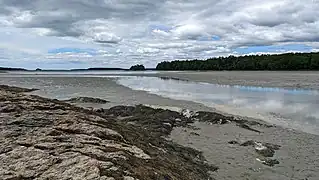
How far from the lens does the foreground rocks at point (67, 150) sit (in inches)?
183

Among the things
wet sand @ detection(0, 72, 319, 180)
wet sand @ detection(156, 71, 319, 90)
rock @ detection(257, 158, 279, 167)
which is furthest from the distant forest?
rock @ detection(257, 158, 279, 167)

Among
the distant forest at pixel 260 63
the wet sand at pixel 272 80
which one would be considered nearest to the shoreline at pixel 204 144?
the wet sand at pixel 272 80

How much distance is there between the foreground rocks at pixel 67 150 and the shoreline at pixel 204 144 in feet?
0.10

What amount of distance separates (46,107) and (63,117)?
0.96 m

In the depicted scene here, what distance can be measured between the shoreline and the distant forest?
3482 inches

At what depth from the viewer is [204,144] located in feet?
37.3

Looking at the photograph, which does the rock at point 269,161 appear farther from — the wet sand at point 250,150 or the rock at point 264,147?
the rock at point 264,147

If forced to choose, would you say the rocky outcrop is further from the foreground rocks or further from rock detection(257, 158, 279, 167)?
the foreground rocks

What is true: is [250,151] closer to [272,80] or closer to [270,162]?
[270,162]

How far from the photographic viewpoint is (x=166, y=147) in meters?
8.73

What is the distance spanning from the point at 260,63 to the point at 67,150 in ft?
381

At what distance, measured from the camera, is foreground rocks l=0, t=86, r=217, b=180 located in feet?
15.2

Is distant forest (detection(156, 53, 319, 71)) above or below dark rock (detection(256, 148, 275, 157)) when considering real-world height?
above

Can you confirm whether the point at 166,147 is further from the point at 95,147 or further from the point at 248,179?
the point at 95,147
